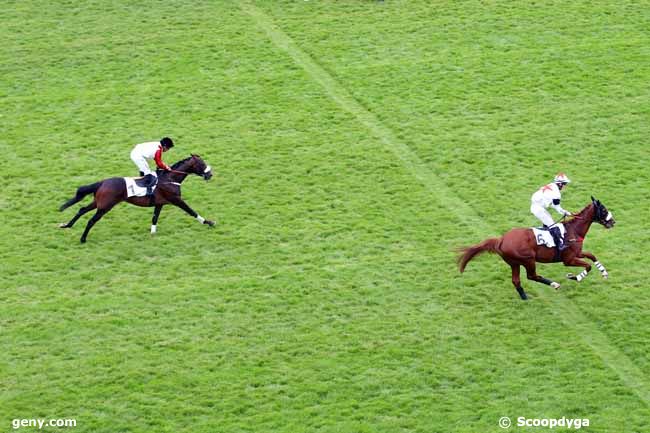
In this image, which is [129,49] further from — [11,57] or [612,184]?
[612,184]

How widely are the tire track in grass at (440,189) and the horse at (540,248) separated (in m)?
0.83

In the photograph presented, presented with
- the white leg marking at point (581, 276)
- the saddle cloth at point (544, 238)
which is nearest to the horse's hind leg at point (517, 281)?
the saddle cloth at point (544, 238)

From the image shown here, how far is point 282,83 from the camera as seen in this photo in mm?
30484

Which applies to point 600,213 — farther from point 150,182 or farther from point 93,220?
point 93,220

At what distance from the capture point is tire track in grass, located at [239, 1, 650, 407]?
19078 millimetres

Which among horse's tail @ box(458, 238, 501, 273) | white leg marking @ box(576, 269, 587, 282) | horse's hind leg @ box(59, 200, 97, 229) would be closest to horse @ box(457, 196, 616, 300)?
horse's tail @ box(458, 238, 501, 273)

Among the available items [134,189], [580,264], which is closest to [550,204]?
[580,264]

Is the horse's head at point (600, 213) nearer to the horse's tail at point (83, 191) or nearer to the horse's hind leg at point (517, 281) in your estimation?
the horse's hind leg at point (517, 281)

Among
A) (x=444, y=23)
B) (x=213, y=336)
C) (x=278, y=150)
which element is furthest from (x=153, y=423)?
(x=444, y=23)

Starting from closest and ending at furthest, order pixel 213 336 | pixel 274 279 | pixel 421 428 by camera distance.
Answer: pixel 421 428 < pixel 213 336 < pixel 274 279

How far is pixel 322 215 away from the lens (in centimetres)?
2420

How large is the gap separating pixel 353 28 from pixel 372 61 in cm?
241

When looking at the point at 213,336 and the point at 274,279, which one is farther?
the point at 274,279

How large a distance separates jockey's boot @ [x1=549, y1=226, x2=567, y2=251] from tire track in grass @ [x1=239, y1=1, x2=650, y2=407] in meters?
1.17
